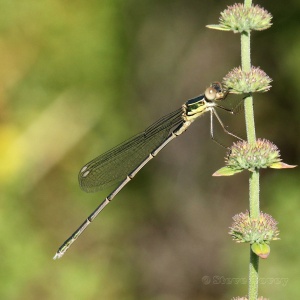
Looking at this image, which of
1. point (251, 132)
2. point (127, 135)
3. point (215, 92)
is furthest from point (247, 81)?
point (127, 135)

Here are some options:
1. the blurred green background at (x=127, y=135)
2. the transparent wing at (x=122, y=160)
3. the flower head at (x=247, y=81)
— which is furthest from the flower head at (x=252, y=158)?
the blurred green background at (x=127, y=135)

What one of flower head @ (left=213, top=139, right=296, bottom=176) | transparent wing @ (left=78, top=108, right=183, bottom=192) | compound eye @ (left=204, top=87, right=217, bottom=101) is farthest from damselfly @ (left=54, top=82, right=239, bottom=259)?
flower head @ (left=213, top=139, right=296, bottom=176)

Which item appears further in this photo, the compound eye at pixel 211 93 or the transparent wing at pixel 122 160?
the transparent wing at pixel 122 160

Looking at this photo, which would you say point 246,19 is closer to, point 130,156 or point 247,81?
point 247,81

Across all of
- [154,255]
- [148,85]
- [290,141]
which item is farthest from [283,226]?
[148,85]

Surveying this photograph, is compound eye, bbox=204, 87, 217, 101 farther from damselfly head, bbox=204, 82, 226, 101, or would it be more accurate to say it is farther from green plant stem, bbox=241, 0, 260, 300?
green plant stem, bbox=241, 0, 260, 300

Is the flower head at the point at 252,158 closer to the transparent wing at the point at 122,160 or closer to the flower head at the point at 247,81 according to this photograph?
the flower head at the point at 247,81
